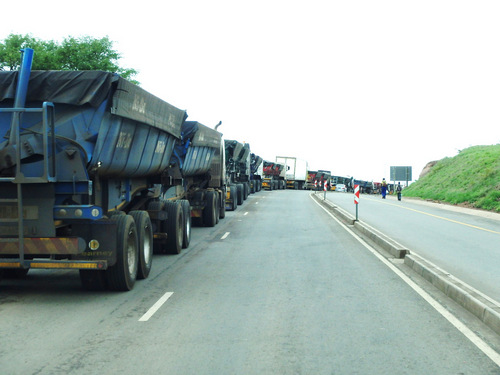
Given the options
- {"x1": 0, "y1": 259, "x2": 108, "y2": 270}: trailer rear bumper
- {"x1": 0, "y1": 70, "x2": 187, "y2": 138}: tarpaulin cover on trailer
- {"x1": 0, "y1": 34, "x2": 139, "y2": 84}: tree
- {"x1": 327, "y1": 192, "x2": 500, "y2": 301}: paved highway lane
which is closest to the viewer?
{"x1": 0, "y1": 259, "x2": 108, "y2": 270}: trailer rear bumper

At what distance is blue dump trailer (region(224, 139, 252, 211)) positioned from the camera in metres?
31.7

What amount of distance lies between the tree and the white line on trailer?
3918cm

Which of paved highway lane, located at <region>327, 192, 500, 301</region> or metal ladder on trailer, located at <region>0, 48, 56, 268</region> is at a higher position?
metal ladder on trailer, located at <region>0, 48, 56, 268</region>

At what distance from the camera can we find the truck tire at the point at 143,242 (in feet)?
34.1

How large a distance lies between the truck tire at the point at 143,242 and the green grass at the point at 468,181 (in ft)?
99.1

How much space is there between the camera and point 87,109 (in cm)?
867

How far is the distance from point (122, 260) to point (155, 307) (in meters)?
1.07

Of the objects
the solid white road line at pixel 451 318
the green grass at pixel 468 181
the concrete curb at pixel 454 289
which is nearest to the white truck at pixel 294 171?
the green grass at pixel 468 181

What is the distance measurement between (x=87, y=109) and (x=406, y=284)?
5.88 m

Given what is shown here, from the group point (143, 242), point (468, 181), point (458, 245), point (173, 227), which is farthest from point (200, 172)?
point (468, 181)

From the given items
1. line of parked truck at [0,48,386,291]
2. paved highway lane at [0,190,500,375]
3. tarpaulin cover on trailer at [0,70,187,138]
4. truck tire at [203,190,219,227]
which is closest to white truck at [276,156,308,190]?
truck tire at [203,190,219,227]

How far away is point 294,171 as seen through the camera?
3285 inches

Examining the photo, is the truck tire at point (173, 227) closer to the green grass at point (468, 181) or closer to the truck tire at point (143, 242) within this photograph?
the truck tire at point (143, 242)

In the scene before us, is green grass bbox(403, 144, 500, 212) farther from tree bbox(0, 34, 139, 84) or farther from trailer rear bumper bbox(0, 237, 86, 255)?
trailer rear bumper bbox(0, 237, 86, 255)
